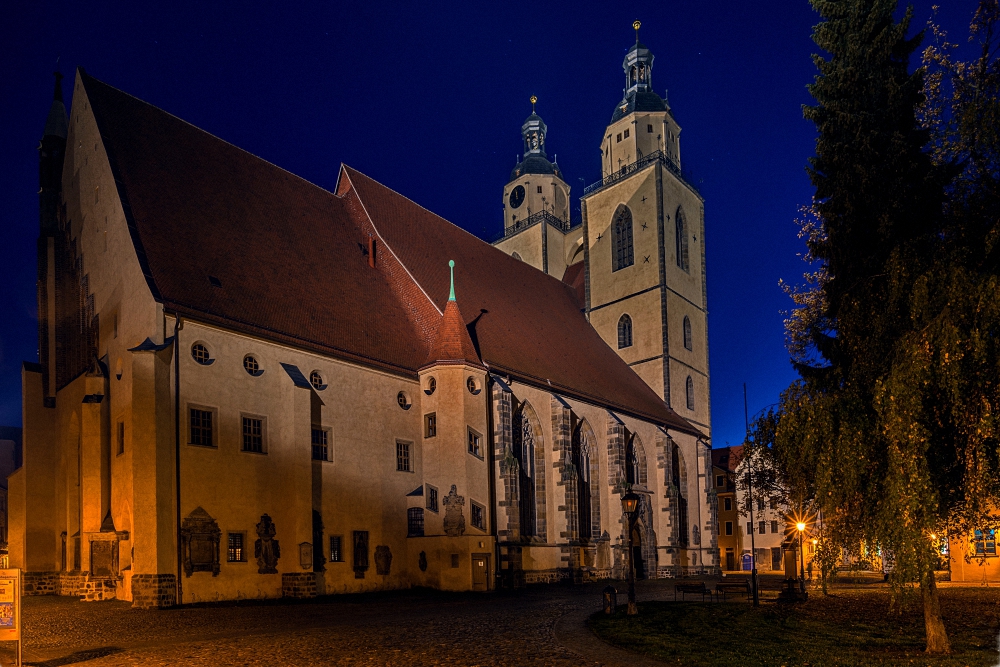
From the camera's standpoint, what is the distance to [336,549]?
79.2 feet

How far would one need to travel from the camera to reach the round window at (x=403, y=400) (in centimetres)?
2747

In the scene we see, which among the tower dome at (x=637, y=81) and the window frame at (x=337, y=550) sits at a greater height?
the tower dome at (x=637, y=81)

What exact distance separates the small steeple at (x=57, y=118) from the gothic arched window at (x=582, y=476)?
22959 millimetres

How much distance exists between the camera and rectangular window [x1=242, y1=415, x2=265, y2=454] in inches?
889

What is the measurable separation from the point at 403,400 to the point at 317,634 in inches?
543

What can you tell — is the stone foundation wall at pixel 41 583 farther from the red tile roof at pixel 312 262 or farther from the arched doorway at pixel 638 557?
the arched doorway at pixel 638 557

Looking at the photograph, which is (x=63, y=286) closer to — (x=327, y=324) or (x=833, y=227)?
(x=327, y=324)

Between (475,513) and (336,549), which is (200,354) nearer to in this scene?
(336,549)

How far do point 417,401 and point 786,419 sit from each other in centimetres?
1790

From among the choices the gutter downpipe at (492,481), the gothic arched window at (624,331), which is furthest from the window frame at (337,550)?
the gothic arched window at (624,331)

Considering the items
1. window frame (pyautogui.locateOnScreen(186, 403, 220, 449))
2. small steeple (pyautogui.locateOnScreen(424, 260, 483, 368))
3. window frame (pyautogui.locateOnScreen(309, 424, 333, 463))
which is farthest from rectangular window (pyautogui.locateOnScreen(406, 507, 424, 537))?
window frame (pyautogui.locateOnScreen(186, 403, 220, 449))

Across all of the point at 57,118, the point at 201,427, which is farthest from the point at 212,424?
the point at 57,118

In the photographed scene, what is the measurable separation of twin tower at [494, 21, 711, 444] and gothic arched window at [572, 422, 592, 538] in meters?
9.86

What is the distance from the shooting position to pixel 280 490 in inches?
901
